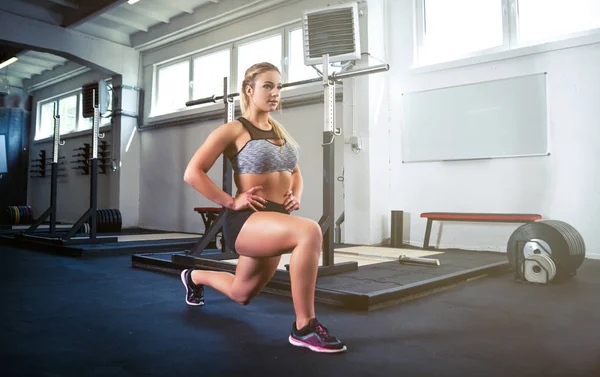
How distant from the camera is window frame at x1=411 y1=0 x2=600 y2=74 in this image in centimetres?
428

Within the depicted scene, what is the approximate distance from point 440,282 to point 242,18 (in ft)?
18.2

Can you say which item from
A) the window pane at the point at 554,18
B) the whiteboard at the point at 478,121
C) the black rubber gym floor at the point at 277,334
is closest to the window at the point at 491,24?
the window pane at the point at 554,18

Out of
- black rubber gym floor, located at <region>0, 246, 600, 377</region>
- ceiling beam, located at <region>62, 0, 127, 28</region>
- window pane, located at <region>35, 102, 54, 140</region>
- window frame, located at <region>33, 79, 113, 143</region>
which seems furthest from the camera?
window pane, located at <region>35, 102, 54, 140</region>

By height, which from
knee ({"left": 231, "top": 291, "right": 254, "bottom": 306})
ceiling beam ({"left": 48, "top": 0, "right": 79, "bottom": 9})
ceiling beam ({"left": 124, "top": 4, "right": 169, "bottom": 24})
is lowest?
knee ({"left": 231, "top": 291, "right": 254, "bottom": 306})

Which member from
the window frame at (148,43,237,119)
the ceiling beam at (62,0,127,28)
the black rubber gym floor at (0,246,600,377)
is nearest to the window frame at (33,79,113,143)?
the window frame at (148,43,237,119)

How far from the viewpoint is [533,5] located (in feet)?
15.0

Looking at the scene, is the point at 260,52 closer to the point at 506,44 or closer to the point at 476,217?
the point at 506,44

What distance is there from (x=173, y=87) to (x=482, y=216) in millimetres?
6018

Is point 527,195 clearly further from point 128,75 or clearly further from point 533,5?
point 128,75

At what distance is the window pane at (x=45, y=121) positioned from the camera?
36.3 feet

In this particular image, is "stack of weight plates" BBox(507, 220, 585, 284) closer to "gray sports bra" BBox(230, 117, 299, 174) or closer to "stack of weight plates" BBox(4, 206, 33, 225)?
"gray sports bra" BBox(230, 117, 299, 174)

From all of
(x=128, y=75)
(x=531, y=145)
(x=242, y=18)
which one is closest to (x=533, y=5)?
(x=531, y=145)

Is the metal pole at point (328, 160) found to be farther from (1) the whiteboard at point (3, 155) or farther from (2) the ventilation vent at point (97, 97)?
(1) the whiteboard at point (3, 155)

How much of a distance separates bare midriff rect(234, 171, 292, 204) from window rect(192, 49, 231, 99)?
597 cm
